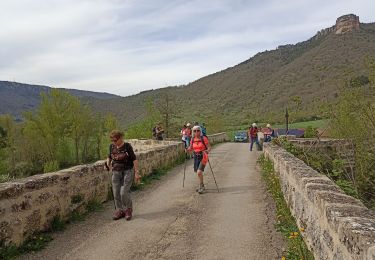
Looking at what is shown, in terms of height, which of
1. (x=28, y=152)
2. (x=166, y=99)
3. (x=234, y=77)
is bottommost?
(x=28, y=152)

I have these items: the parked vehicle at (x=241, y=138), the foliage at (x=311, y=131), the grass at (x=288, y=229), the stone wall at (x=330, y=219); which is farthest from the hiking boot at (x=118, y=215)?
the parked vehicle at (x=241, y=138)

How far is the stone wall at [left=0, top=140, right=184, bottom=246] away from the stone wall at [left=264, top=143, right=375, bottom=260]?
13.2 ft

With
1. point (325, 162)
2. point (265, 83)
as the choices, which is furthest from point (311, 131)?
point (265, 83)

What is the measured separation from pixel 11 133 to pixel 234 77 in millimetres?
58035

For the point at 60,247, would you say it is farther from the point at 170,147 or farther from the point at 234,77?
the point at 234,77

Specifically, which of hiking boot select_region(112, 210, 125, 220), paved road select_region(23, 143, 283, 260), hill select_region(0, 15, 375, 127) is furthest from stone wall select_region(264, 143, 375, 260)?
hill select_region(0, 15, 375, 127)

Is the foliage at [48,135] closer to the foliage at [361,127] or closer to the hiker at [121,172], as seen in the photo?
the foliage at [361,127]

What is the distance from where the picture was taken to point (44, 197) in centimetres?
651

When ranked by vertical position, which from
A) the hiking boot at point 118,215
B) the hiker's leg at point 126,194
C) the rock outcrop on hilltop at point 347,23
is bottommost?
the hiking boot at point 118,215

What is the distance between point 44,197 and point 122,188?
1453 mm

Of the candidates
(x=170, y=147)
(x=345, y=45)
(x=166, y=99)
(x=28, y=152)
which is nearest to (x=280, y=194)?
(x=170, y=147)

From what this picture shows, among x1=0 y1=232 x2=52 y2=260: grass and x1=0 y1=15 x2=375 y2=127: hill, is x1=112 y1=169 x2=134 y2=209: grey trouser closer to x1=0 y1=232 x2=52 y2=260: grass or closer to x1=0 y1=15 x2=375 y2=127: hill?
x1=0 y1=232 x2=52 y2=260: grass

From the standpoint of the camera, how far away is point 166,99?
35.7 meters

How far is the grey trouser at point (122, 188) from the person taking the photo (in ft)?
24.2
